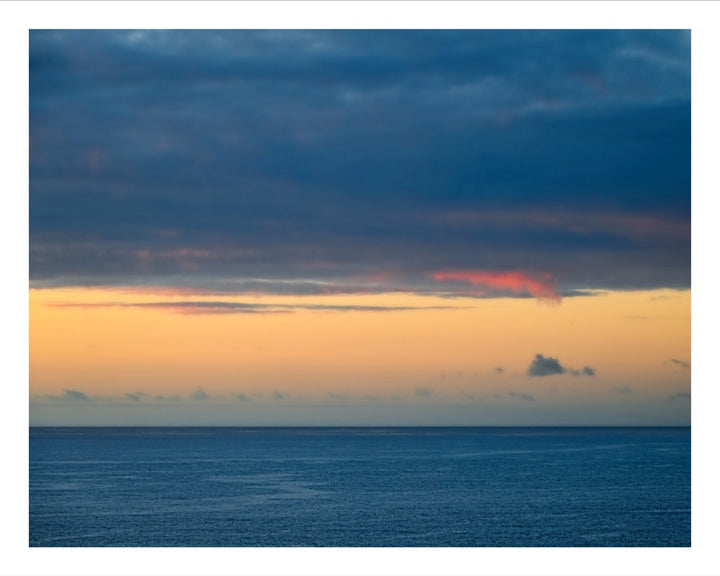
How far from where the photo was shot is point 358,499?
2215 inches

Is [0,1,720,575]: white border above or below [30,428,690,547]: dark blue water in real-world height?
above

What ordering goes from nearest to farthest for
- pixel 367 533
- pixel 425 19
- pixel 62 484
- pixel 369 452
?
pixel 425 19 < pixel 367 533 < pixel 62 484 < pixel 369 452

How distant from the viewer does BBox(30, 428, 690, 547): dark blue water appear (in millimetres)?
42469

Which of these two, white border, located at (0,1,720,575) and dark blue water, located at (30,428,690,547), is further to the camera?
dark blue water, located at (30,428,690,547)

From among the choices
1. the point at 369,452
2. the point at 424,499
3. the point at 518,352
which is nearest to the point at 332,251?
the point at 424,499

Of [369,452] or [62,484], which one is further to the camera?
[369,452]

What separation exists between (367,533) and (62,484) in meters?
28.4

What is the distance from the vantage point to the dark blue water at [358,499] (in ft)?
139

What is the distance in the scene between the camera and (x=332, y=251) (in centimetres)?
6462
